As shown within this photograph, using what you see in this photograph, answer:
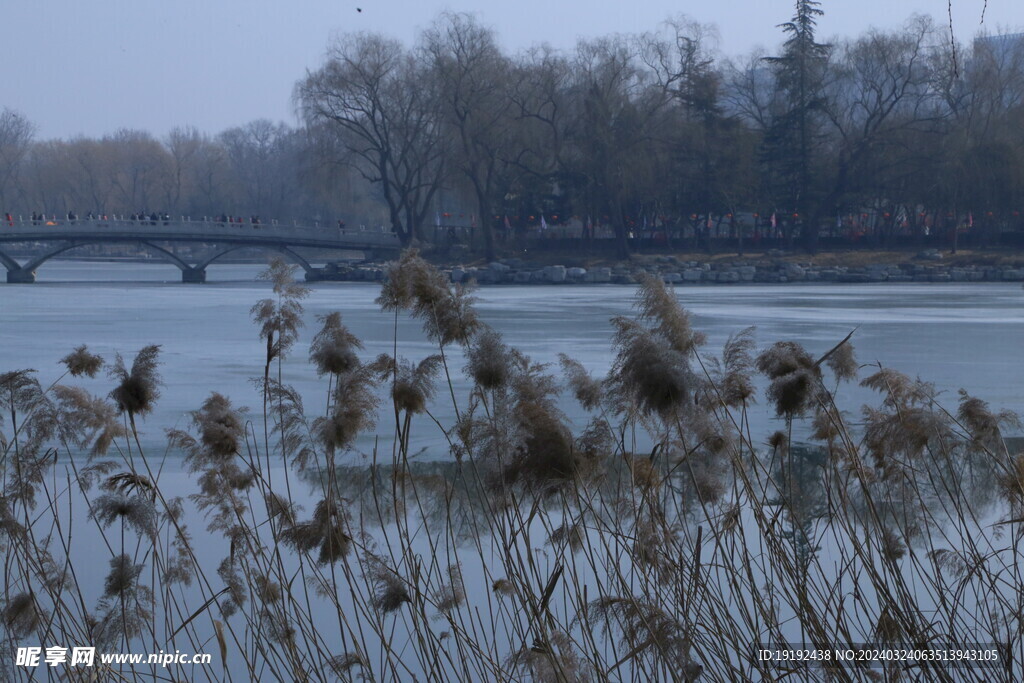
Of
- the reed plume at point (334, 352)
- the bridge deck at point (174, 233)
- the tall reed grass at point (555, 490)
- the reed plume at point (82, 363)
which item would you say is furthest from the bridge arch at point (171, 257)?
the reed plume at point (334, 352)

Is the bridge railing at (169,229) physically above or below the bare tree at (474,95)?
below


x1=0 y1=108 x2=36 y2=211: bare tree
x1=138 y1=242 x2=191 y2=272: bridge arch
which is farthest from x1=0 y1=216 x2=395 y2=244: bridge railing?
x1=0 y1=108 x2=36 y2=211: bare tree

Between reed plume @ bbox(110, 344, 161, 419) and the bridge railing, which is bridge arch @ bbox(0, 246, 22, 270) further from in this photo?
reed plume @ bbox(110, 344, 161, 419)

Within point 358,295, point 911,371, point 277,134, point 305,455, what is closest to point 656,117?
point 358,295

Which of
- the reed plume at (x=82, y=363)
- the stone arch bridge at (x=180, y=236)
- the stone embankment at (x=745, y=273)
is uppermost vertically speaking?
the reed plume at (x=82, y=363)

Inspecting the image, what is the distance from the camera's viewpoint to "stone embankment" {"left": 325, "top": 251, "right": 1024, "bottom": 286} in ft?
125

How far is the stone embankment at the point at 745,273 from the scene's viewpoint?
125ft

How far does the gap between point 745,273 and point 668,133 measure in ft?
26.7

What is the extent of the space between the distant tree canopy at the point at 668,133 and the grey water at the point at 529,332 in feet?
42.8

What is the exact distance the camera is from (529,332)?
17.0 metres

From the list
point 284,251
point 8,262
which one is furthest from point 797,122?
point 8,262

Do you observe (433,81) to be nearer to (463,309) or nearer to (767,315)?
(767,315)

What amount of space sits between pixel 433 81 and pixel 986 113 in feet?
65.9

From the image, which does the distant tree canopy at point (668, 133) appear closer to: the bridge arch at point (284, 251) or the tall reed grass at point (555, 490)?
the bridge arch at point (284, 251)
